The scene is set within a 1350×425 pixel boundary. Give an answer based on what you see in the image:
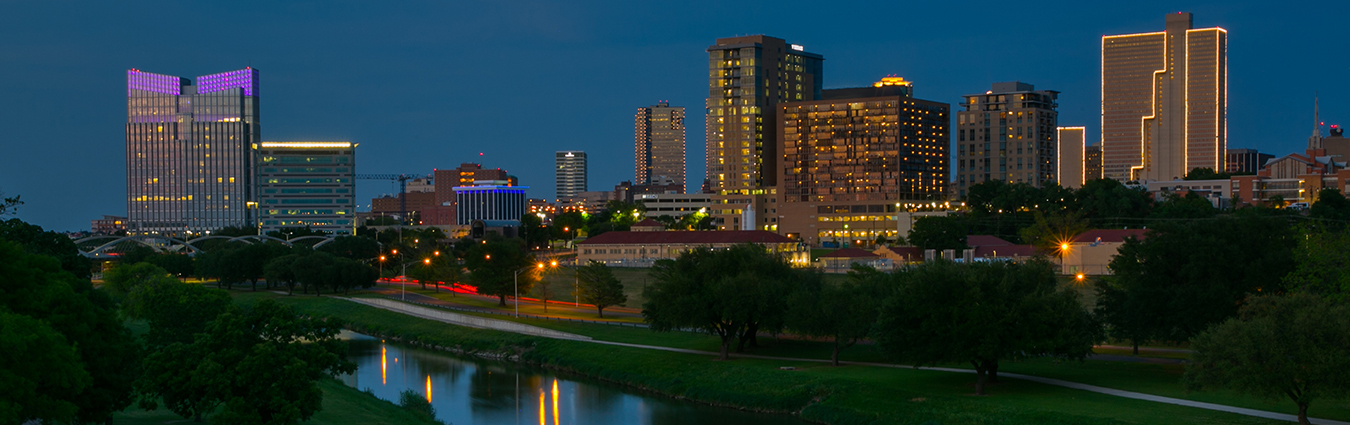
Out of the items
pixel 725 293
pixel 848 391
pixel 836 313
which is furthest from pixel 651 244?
pixel 848 391

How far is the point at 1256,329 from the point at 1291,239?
69.3 feet

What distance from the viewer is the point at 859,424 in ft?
143

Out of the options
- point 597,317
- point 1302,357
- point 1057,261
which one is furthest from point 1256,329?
point 1057,261

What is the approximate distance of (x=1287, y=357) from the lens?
33.1 meters

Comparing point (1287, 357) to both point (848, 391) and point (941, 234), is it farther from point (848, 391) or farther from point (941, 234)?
point (941, 234)

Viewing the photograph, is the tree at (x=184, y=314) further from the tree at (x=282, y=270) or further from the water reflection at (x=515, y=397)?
the tree at (x=282, y=270)

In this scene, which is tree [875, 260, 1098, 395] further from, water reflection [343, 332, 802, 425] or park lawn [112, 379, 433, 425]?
park lawn [112, 379, 433, 425]

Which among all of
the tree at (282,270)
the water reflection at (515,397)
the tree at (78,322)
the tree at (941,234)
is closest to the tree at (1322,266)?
the water reflection at (515,397)

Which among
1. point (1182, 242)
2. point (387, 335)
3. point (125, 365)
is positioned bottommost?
point (387, 335)

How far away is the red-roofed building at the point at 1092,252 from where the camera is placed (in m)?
95.9

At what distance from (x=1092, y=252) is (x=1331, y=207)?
2367 inches

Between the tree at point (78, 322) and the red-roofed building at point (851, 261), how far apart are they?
276 feet

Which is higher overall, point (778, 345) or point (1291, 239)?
point (1291, 239)

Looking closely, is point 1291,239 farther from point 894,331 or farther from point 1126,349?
point 894,331
